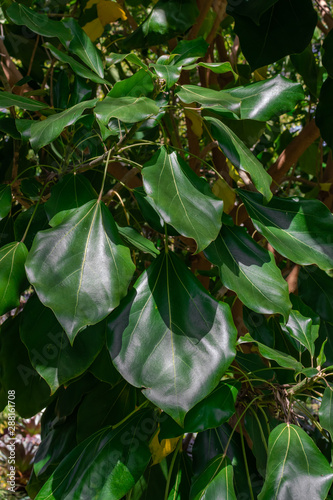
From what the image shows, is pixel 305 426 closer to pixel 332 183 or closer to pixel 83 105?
pixel 332 183

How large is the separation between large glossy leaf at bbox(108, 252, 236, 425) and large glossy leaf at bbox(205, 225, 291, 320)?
0.15ft

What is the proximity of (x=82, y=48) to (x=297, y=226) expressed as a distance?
1.70 feet

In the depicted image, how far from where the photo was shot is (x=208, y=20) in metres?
1.41

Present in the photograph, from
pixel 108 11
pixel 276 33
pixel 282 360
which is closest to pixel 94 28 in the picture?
pixel 108 11

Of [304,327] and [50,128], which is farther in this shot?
[304,327]

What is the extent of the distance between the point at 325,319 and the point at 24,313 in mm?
611

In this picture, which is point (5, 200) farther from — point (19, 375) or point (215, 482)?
point (215, 482)

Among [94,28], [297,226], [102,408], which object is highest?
[94,28]

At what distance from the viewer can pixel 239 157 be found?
772 millimetres

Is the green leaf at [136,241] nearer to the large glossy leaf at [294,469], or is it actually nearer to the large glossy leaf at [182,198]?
the large glossy leaf at [182,198]

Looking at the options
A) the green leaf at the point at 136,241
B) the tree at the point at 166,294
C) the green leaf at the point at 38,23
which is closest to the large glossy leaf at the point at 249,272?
the tree at the point at 166,294

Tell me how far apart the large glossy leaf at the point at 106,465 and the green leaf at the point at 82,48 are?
2.13 ft

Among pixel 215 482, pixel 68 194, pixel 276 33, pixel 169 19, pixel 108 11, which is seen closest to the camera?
pixel 215 482

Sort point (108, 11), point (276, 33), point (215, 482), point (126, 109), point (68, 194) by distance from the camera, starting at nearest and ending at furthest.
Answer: point (126, 109) < point (215, 482) < point (68, 194) < point (276, 33) < point (108, 11)
